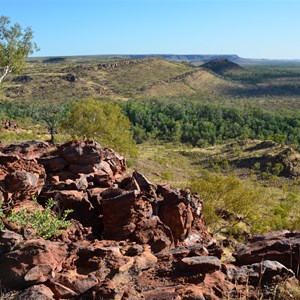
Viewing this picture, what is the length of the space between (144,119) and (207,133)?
21.0m

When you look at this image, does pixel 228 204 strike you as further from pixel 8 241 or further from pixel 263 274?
pixel 8 241

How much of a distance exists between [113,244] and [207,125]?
10092cm

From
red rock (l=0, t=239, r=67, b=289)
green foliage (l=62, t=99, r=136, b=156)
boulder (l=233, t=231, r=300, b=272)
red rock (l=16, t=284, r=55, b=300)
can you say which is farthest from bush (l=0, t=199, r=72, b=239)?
green foliage (l=62, t=99, r=136, b=156)

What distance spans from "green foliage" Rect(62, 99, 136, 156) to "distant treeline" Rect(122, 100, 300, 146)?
57242mm

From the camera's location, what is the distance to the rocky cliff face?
11.0m

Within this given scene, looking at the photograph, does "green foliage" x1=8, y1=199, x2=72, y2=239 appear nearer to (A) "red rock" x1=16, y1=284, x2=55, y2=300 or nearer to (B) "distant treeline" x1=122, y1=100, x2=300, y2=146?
(A) "red rock" x1=16, y1=284, x2=55, y2=300

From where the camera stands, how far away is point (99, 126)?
47.9 m

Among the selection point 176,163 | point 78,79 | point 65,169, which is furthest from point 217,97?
point 65,169

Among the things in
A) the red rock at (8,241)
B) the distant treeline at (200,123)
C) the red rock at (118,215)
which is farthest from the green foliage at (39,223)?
the distant treeline at (200,123)

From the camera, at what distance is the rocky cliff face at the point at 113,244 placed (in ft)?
36.1

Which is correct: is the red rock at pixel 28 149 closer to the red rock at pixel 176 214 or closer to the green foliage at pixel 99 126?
the red rock at pixel 176 214

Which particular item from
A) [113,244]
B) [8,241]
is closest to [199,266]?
[113,244]

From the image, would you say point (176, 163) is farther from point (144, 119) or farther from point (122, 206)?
point (122, 206)

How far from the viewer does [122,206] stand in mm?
16219
